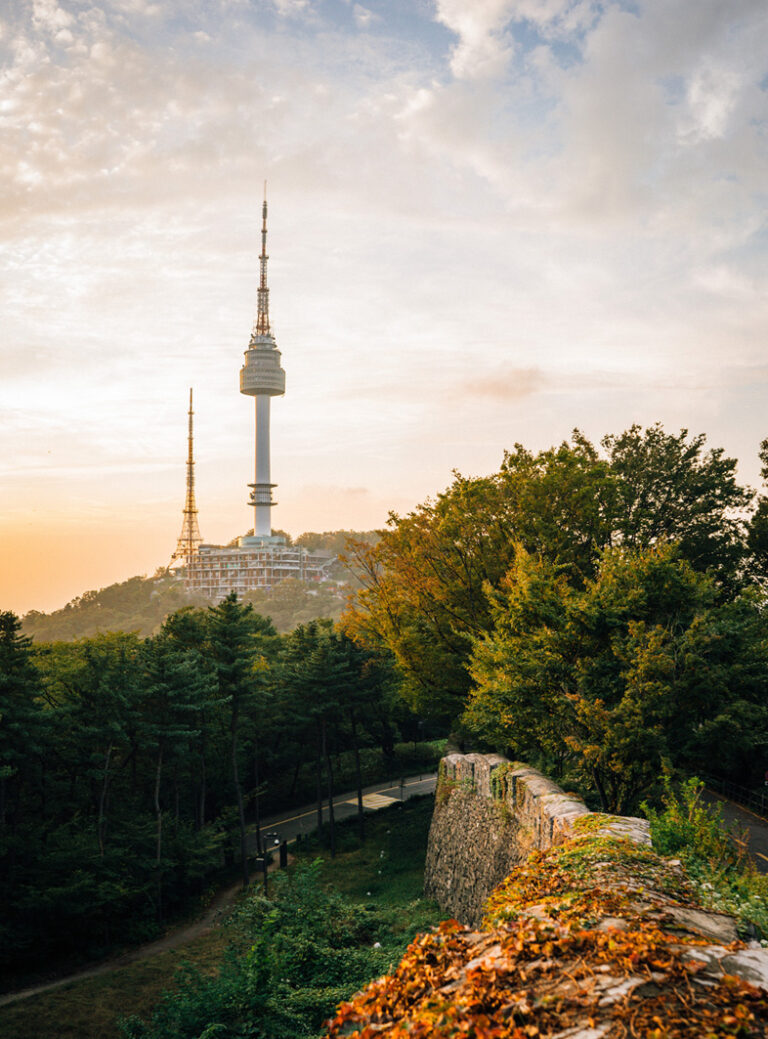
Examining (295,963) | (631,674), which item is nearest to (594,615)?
(631,674)

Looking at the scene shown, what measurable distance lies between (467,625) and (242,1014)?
14.2 metres

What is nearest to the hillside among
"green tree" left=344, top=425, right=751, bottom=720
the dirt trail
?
the dirt trail

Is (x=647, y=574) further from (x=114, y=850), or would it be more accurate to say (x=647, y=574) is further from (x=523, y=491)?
(x=114, y=850)

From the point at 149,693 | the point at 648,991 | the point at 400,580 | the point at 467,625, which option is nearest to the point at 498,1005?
the point at 648,991

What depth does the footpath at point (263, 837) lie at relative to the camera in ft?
77.9

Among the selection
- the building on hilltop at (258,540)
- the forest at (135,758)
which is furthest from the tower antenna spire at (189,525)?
the forest at (135,758)

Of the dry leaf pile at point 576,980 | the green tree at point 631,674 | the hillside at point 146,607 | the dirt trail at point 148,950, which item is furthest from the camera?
the hillside at point 146,607

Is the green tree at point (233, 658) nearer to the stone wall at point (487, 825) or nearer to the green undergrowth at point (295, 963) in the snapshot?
the green undergrowth at point (295, 963)

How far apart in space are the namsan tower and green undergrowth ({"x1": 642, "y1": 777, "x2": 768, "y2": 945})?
6478 inches

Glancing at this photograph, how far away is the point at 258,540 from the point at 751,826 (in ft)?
553

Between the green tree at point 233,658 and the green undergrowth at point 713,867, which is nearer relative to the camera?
the green undergrowth at point 713,867

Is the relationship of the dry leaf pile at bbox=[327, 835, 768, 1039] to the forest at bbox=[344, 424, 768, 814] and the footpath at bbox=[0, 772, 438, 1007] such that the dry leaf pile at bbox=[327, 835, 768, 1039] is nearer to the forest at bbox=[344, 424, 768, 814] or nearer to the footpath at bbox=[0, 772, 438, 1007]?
the forest at bbox=[344, 424, 768, 814]

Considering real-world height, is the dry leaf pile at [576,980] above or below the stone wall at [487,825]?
above

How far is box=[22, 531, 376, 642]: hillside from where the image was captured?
14475cm
